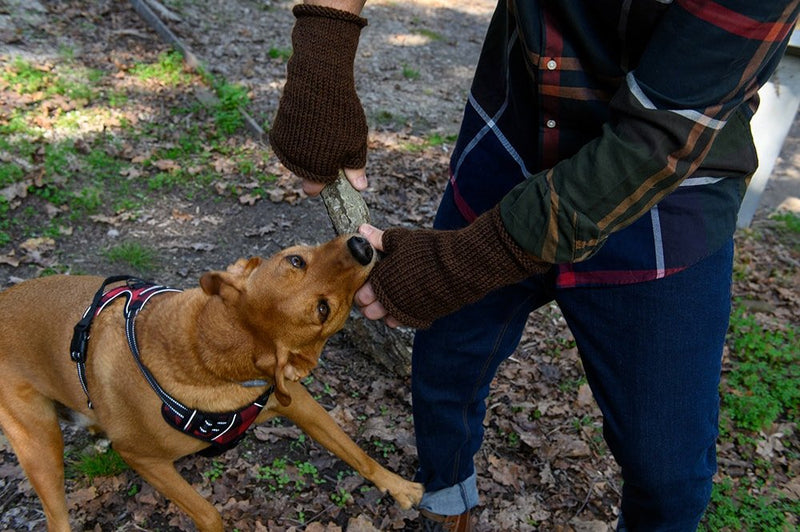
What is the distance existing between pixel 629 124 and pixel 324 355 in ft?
10.3

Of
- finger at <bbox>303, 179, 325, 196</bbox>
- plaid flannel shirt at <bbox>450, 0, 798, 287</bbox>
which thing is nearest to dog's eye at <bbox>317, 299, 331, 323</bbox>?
finger at <bbox>303, 179, 325, 196</bbox>

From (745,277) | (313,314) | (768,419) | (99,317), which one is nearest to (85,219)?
(99,317)

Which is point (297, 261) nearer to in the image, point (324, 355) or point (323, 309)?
point (323, 309)

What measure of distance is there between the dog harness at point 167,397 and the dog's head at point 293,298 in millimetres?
286

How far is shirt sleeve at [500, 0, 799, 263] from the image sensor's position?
1.55 m

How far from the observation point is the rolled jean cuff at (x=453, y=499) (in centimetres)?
314

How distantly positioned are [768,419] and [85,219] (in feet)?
18.6

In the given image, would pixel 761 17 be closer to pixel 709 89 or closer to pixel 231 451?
pixel 709 89

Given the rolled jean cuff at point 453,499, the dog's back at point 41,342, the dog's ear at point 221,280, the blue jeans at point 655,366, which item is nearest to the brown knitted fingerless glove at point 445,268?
the blue jeans at point 655,366

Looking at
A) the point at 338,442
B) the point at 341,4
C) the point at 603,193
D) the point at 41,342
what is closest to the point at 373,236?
the point at 341,4

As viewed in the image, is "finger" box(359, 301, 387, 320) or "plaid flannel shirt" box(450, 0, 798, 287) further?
"finger" box(359, 301, 387, 320)

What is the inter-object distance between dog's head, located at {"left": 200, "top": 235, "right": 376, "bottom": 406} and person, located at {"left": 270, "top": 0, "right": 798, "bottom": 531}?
0.61 ft

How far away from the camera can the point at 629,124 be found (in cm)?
170

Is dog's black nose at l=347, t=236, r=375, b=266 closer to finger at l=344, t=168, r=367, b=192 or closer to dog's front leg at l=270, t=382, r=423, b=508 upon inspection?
finger at l=344, t=168, r=367, b=192
